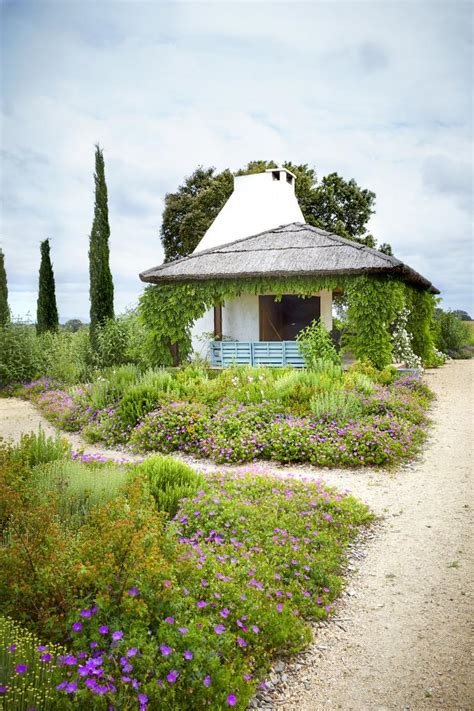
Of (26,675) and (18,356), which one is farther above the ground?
(18,356)

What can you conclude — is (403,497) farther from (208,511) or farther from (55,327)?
(55,327)

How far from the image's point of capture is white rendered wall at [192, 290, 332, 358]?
18.2 m

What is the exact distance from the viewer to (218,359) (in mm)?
16672

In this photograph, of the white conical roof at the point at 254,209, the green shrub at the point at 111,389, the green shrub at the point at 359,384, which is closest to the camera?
the green shrub at the point at 359,384

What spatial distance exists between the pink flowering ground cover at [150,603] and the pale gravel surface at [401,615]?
21 cm

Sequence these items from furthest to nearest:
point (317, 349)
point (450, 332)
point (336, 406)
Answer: point (450, 332)
point (317, 349)
point (336, 406)

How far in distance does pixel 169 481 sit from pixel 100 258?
16190mm

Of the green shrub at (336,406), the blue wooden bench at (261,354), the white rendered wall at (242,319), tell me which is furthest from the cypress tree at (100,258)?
the green shrub at (336,406)

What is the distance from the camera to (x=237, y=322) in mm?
18484

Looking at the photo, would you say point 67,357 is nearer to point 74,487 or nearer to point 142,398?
point 142,398

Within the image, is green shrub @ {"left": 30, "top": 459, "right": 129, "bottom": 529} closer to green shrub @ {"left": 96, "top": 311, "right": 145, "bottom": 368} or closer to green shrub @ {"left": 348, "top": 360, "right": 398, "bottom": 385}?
green shrub @ {"left": 348, "top": 360, "right": 398, "bottom": 385}

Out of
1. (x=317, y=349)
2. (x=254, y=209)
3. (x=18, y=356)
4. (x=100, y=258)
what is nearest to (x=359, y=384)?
(x=317, y=349)

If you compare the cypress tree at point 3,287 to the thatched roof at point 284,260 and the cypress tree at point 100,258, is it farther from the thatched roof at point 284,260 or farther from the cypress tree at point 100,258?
the thatched roof at point 284,260

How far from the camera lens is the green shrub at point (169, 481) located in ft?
18.4
